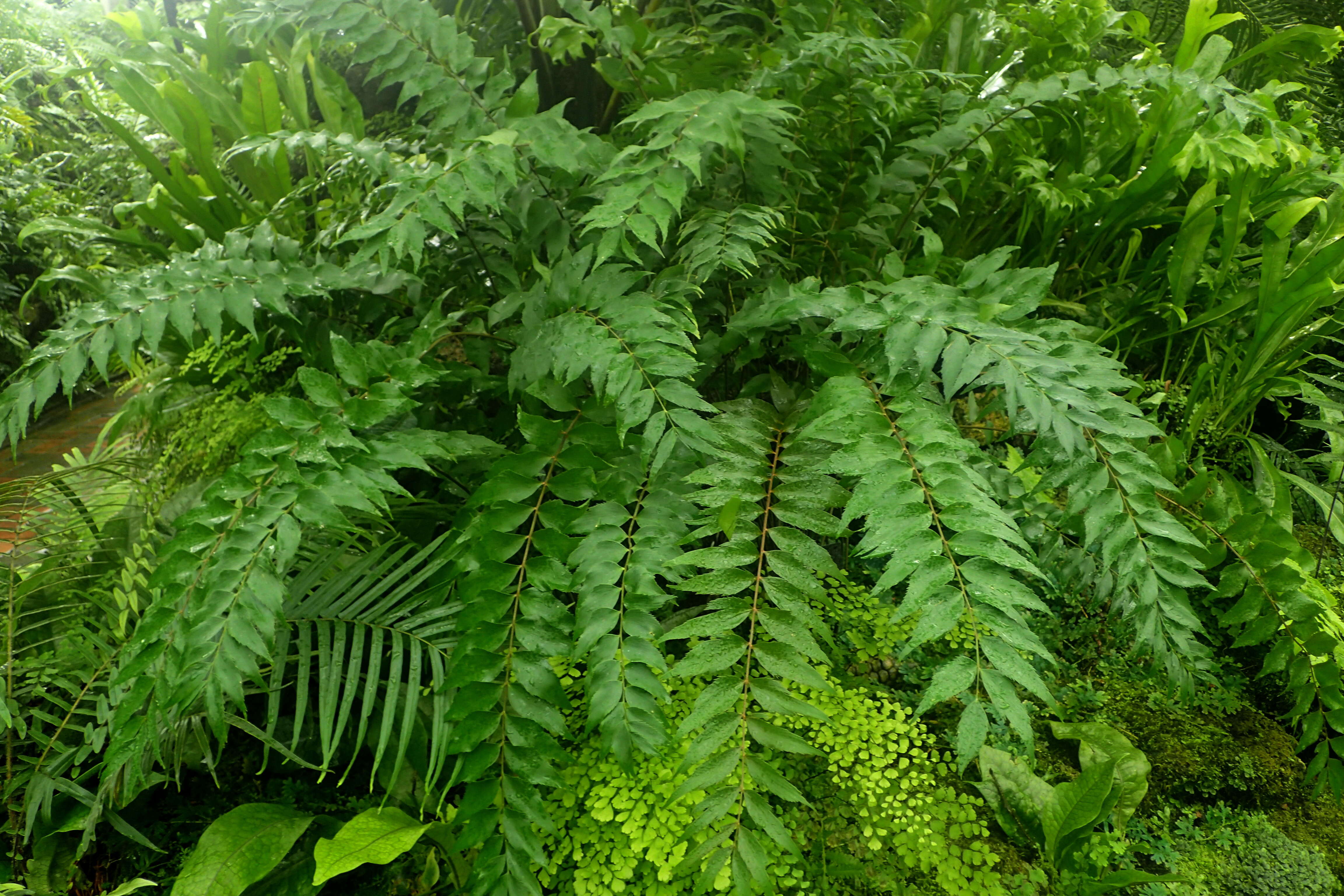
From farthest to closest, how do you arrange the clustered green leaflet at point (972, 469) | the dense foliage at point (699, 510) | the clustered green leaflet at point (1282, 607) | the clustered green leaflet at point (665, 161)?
the clustered green leaflet at point (1282, 607) → the clustered green leaflet at point (665, 161) → the dense foliage at point (699, 510) → the clustered green leaflet at point (972, 469)

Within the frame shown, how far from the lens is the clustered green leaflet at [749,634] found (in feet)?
3.18

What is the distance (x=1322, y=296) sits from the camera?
1.67 meters

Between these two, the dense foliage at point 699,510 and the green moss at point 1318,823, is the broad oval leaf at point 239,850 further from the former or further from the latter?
the green moss at point 1318,823

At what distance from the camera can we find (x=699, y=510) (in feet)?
3.93

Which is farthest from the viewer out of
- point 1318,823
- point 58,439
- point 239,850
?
point 58,439

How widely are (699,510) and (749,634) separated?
8.8 inches

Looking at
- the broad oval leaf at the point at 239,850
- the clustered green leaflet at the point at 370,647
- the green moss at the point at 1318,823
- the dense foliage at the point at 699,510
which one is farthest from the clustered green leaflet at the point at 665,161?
the green moss at the point at 1318,823

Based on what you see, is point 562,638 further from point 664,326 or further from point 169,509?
point 169,509

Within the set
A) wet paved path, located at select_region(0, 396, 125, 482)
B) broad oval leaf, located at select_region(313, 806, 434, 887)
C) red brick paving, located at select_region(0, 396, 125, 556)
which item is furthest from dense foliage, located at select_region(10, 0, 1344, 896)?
wet paved path, located at select_region(0, 396, 125, 482)

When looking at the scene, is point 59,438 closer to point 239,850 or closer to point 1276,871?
point 239,850

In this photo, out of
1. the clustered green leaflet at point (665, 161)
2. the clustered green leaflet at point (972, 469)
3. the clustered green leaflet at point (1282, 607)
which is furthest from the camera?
the clustered green leaflet at point (1282, 607)

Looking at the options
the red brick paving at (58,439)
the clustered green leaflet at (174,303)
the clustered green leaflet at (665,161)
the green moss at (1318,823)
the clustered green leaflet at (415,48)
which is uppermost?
the clustered green leaflet at (415,48)

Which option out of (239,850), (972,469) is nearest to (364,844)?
(239,850)

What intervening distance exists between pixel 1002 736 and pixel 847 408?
32.9 inches
